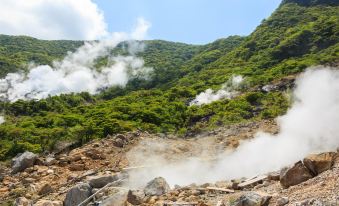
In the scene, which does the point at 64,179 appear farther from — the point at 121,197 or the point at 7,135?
the point at 7,135

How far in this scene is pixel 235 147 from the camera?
21.1 meters

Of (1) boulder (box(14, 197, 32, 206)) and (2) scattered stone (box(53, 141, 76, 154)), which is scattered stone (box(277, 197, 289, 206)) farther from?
(2) scattered stone (box(53, 141, 76, 154))

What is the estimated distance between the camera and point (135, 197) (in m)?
12.2

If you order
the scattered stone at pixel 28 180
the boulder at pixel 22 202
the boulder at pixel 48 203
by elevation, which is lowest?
the boulder at pixel 48 203

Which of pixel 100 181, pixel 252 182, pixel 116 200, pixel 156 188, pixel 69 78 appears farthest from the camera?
pixel 69 78

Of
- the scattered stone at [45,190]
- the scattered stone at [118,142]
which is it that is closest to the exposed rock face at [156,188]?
the scattered stone at [45,190]

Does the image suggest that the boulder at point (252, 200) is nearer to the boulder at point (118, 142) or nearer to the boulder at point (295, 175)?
the boulder at point (295, 175)

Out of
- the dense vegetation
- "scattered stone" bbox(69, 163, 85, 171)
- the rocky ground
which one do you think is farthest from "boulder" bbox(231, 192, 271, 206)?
the dense vegetation

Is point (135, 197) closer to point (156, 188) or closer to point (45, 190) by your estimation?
point (156, 188)

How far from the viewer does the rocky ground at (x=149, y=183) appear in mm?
9648

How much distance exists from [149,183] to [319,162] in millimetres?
4575

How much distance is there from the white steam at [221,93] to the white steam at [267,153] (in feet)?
124

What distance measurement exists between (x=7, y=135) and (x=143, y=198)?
4069 cm

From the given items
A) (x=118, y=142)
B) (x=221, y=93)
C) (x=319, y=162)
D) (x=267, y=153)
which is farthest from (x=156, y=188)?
(x=221, y=93)
